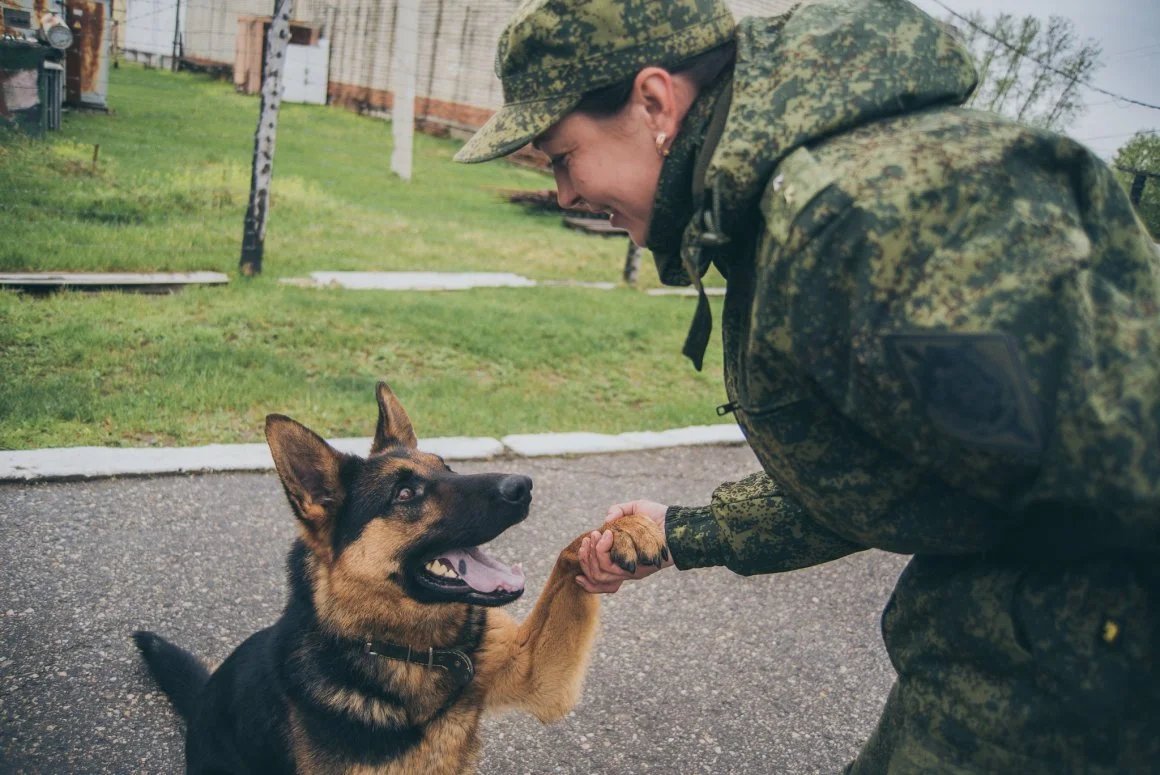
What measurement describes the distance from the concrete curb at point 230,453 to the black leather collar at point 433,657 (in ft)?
6.66

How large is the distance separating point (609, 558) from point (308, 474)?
1024mm

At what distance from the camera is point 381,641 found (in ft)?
8.94

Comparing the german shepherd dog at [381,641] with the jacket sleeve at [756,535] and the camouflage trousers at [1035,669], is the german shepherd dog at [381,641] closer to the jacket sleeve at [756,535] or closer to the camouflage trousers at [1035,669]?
the jacket sleeve at [756,535]

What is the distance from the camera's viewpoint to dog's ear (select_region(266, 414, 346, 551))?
2555 mm

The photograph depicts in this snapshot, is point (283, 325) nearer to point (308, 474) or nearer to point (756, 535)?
point (308, 474)

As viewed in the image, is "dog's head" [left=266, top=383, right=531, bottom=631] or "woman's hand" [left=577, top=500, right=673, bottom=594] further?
"dog's head" [left=266, top=383, right=531, bottom=631]

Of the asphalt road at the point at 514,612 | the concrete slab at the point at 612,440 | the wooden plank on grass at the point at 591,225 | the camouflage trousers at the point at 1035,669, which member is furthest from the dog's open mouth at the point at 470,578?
the wooden plank on grass at the point at 591,225

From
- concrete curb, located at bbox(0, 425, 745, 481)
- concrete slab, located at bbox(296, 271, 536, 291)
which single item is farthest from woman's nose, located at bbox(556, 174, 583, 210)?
concrete slab, located at bbox(296, 271, 536, 291)

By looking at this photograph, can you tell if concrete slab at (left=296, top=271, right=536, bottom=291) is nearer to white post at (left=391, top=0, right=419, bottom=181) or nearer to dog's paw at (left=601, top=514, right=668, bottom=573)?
dog's paw at (left=601, top=514, right=668, bottom=573)

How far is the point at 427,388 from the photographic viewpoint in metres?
5.90

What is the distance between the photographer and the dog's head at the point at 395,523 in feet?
8.84

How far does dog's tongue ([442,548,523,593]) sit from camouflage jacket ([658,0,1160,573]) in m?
1.41

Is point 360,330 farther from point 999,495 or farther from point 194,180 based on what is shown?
point 999,495

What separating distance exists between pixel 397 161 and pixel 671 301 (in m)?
8.32
